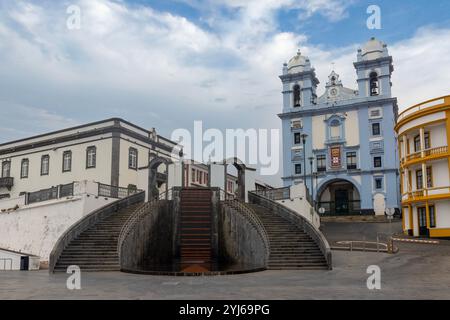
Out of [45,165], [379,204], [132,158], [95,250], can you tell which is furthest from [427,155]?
[45,165]

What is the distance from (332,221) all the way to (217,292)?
1310 inches

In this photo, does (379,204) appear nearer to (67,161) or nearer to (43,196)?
(67,161)

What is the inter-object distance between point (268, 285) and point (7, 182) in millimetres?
37492

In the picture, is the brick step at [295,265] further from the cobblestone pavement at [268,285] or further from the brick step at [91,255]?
the brick step at [91,255]

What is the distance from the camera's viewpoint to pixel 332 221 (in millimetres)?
43469

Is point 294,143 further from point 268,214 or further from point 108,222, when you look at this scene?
point 108,222

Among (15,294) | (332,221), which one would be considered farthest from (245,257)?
(332,221)

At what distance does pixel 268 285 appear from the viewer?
13453 mm

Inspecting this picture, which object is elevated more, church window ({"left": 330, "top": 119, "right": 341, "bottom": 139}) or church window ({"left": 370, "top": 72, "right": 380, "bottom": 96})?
church window ({"left": 370, "top": 72, "right": 380, "bottom": 96})

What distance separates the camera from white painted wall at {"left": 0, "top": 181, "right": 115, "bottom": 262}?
24266 millimetres

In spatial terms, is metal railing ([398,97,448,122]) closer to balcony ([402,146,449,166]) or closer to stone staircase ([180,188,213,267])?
balcony ([402,146,449,166])

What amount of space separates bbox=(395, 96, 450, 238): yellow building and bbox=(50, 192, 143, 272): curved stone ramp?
785 inches

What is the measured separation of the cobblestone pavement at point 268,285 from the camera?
11.4 meters

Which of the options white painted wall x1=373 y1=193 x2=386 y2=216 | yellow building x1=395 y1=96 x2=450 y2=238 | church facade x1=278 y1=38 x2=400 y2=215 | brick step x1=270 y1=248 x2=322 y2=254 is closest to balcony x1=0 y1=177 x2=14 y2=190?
church facade x1=278 y1=38 x2=400 y2=215
